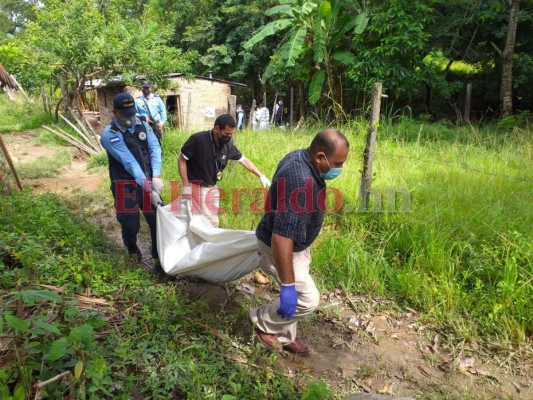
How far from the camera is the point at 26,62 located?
10656 mm

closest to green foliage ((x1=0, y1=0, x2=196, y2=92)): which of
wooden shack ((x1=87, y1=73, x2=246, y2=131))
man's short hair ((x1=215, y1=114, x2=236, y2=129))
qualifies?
wooden shack ((x1=87, y1=73, x2=246, y2=131))

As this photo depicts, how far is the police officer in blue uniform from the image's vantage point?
3.11 metres

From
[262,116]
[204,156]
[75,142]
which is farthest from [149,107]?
[262,116]

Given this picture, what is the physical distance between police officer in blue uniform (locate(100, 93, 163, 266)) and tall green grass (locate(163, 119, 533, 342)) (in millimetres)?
1137

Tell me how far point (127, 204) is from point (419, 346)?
270 cm

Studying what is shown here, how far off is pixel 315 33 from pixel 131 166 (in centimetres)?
696

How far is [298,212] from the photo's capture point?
2.01 m

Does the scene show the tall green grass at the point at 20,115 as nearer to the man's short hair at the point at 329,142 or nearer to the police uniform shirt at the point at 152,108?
the police uniform shirt at the point at 152,108

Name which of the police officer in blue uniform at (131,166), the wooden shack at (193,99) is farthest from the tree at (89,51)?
the police officer in blue uniform at (131,166)

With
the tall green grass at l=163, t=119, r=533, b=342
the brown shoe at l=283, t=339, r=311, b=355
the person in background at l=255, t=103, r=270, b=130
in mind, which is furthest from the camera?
the person in background at l=255, t=103, r=270, b=130

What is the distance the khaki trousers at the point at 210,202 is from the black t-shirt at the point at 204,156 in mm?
71

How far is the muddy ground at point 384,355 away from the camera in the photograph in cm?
238

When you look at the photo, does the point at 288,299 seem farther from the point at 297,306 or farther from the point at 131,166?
the point at 131,166

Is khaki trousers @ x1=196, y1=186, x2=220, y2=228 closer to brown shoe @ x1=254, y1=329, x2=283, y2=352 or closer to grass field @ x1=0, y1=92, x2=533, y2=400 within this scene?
grass field @ x1=0, y1=92, x2=533, y2=400
